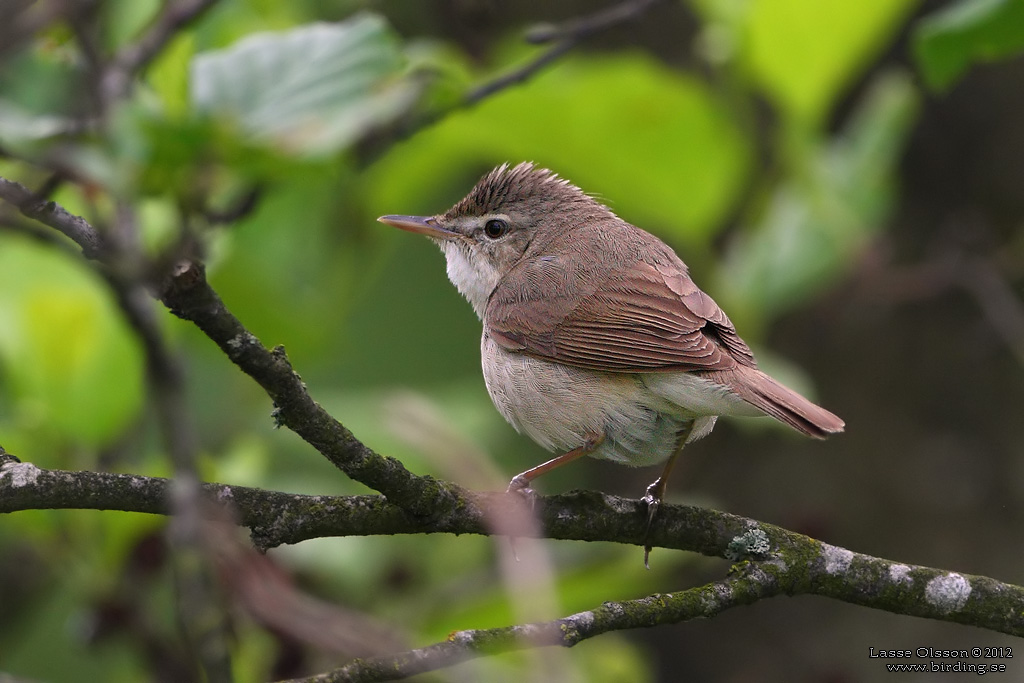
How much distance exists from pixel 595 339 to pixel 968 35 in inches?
58.1

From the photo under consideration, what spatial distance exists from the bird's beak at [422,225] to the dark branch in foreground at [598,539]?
1645 millimetres

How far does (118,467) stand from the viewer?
4000 mm

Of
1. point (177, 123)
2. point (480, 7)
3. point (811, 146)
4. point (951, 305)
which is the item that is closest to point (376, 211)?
point (480, 7)

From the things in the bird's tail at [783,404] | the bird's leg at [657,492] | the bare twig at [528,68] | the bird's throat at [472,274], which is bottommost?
the bird's leg at [657,492]

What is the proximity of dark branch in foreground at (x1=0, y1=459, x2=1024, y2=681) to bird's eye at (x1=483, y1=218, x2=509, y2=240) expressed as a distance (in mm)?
1731

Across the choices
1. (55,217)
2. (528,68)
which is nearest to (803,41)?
(528,68)

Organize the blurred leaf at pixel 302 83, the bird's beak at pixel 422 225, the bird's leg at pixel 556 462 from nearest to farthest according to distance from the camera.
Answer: the blurred leaf at pixel 302 83, the bird's leg at pixel 556 462, the bird's beak at pixel 422 225

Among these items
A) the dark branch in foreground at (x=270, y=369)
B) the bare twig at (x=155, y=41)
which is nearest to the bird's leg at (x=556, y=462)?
the dark branch in foreground at (x=270, y=369)

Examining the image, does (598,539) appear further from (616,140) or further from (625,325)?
(616,140)

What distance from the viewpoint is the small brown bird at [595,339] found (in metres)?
3.33

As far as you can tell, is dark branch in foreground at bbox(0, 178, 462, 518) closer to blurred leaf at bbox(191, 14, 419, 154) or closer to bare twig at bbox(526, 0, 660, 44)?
blurred leaf at bbox(191, 14, 419, 154)

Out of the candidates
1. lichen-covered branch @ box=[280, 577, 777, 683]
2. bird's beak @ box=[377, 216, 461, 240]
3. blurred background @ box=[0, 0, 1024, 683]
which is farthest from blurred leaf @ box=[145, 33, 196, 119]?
lichen-covered branch @ box=[280, 577, 777, 683]

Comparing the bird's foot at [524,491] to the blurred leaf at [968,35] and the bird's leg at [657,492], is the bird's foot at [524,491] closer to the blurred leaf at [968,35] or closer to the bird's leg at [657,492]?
the bird's leg at [657,492]

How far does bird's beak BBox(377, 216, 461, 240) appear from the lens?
13.6 ft
